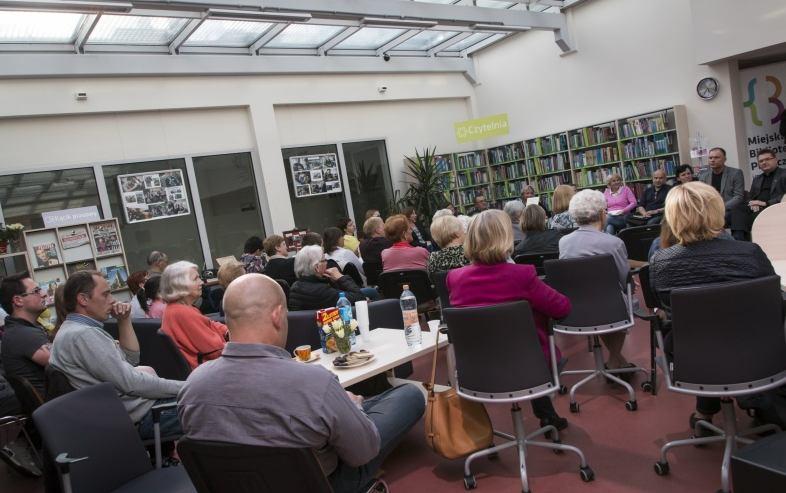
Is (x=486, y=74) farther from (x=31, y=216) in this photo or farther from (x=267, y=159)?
(x=31, y=216)

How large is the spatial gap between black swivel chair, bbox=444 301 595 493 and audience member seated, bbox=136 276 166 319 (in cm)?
276

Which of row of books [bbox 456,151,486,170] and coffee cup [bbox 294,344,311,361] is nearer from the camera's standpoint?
coffee cup [bbox 294,344,311,361]

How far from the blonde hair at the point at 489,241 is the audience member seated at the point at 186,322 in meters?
1.76

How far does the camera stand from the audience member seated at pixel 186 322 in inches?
139

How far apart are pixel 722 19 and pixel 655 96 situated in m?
1.54

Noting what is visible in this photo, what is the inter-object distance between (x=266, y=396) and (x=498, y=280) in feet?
4.61

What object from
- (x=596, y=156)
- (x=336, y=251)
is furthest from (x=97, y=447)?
(x=596, y=156)

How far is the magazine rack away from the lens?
23.1 ft

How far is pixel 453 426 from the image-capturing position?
277 cm

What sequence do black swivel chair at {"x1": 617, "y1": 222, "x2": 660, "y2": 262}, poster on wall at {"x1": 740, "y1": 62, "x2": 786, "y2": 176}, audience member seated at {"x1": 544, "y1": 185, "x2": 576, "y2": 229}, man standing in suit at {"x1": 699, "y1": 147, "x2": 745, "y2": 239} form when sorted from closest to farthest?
black swivel chair at {"x1": 617, "y1": 222, "x2": 660, "y2": 262}
audience member seated at {"x1": 544, "y1": 185, "x2": 576, "y2": 229}
man standing in suit at {"x1": 699, "y1": 147, "x2": 745, "y2": 239}
poster on wall at {"x1": 740, "y1": 62, "x2": 786, "y2": 176}

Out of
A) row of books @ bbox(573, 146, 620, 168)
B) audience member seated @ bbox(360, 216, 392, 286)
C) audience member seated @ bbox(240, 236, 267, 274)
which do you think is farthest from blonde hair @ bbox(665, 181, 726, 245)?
row of books @ bbox(573, 146, 620, 168)

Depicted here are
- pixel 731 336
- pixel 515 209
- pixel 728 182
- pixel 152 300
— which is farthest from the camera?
pixel 728 182

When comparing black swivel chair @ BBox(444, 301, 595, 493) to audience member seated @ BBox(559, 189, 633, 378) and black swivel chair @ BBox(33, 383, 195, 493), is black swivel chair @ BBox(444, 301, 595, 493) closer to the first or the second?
audience member seated @ BBox(559, 189, 633, 378)

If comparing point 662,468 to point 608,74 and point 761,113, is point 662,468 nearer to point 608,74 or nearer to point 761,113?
point 761,113
